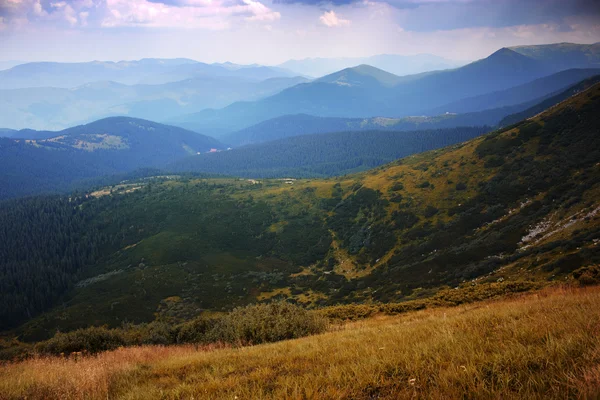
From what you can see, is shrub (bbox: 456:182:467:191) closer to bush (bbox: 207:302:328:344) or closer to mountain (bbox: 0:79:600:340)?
mountain (bbox: 0:79:600:340)

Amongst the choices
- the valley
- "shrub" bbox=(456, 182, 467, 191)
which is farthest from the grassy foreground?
"shrub" bbox=(456, 182, 467, 191)

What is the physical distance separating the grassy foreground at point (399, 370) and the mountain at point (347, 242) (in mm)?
16266

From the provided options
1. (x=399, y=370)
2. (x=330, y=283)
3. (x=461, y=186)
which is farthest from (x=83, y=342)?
(x=461, y=186)

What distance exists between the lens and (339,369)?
5.94 m

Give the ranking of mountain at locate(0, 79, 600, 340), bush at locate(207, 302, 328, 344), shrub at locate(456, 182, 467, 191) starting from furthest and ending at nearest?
shrub at locate(456, 182, 467, 191) < mountain at locate(0, 79, 600, 340) < bush at locate(207, 302, 328, 344)

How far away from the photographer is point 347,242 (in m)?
→ 84.8

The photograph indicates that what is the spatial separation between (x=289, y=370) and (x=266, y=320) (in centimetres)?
776

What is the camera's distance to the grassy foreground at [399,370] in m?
4.33

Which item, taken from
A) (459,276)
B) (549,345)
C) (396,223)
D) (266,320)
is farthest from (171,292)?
(549,345)

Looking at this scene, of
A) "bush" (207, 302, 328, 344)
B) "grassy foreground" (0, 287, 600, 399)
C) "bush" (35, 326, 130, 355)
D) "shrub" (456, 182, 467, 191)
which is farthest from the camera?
"shrub" (456, 182, 467, 191)

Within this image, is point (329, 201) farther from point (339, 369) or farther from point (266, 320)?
point (339, 369)

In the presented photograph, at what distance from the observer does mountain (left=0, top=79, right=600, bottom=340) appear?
45938 mm

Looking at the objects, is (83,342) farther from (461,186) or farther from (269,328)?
(461,186)

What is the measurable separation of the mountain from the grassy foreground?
16.3 m
